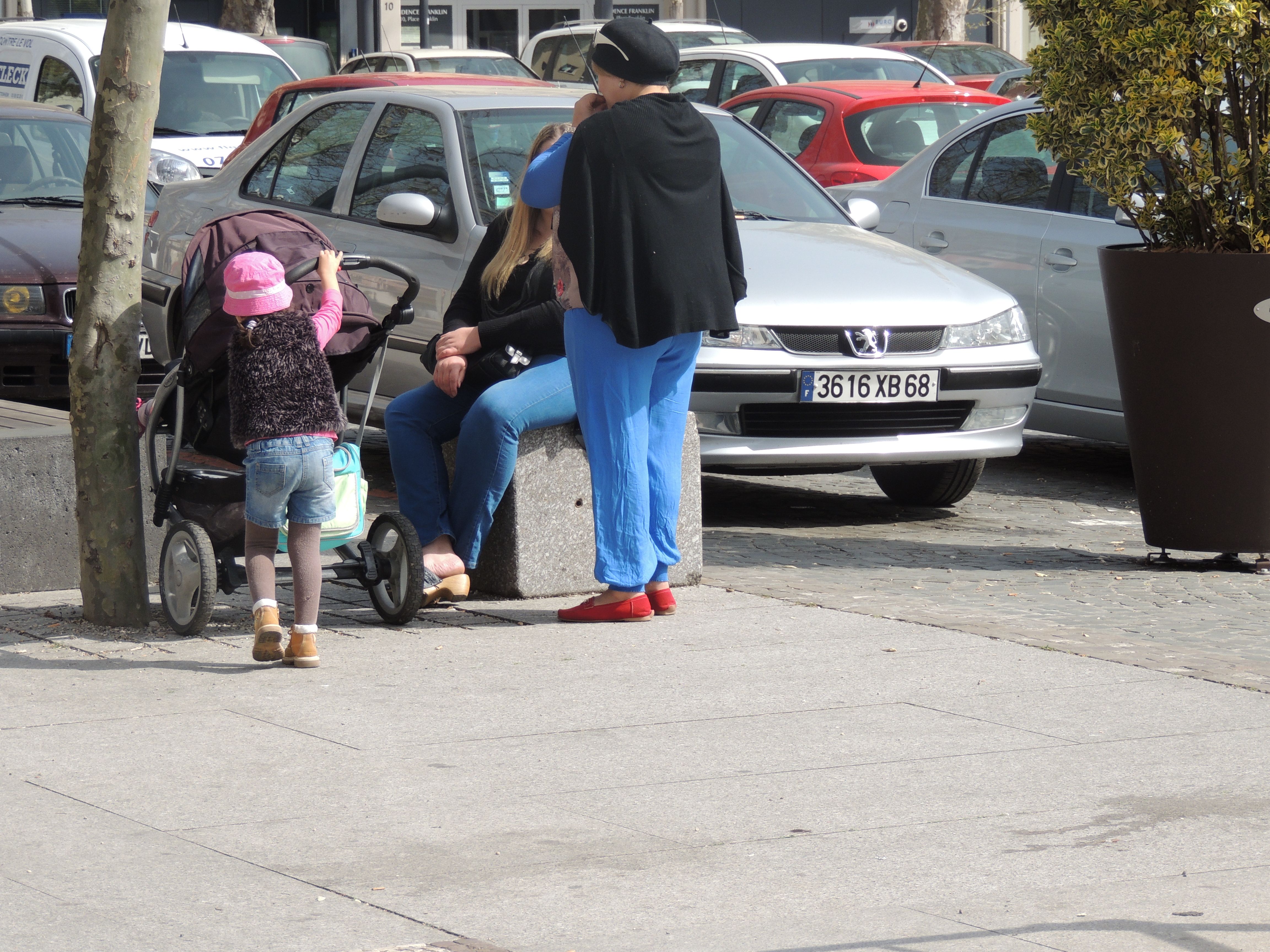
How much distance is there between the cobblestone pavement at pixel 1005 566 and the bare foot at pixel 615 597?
679 mm

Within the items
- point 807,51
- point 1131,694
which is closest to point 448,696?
point 1131,694

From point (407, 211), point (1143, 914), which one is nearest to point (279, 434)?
point (407, 211)

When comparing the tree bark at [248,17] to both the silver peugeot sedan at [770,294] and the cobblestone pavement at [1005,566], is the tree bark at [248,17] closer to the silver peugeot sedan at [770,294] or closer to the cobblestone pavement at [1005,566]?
the cobblestone pavement at [1005,566]

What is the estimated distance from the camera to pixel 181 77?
1762 centimetres

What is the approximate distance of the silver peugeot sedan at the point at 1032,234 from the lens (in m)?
9.25

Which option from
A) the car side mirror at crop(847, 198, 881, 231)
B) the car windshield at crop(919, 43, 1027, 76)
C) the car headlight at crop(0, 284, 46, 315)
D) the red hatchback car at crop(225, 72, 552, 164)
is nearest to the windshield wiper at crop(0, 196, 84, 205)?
the red hatchback car at crop(225, 72, 552, 164)

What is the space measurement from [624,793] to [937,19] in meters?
30.4

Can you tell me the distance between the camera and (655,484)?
644 cm

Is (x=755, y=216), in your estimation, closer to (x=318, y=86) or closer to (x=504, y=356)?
(x=504, y=356)

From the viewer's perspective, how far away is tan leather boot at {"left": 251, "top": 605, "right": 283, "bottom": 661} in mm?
5719

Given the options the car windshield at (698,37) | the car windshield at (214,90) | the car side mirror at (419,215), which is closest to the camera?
the car side mirror at (419,215)

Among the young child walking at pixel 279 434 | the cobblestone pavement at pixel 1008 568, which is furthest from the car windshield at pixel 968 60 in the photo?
the young child walking at pixel 279 434

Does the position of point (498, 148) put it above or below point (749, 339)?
above

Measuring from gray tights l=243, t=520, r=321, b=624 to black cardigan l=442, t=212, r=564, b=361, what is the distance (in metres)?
1.04
